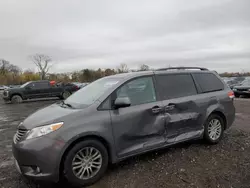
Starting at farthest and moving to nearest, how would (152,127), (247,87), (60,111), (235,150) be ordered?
1. (247,87)
2. (235,150)
3. (152,127)
4. (60,111)

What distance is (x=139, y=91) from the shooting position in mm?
3684

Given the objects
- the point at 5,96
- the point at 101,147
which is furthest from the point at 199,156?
the point at 5,96

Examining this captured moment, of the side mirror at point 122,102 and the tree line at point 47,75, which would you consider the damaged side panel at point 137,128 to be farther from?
the tree line at point 47,75

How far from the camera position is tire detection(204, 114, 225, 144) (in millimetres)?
4360

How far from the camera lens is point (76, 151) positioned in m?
2.92

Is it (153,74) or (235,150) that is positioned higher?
(153,74)

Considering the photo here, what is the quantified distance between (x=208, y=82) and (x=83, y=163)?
128 inches

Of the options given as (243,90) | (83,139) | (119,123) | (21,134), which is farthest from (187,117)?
(243,90)

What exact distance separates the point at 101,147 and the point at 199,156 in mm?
1990

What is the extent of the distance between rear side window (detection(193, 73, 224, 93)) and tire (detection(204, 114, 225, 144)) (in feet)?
1.98

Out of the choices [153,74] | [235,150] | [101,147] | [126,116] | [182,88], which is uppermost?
[153,74]

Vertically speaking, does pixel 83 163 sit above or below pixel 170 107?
below

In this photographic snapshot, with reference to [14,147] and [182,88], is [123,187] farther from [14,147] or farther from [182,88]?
[182,88]

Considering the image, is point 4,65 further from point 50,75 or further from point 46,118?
point 46,118
